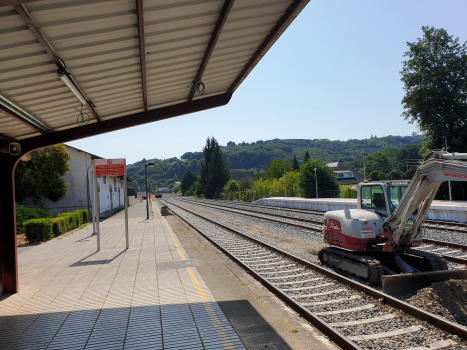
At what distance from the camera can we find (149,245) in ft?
43.6

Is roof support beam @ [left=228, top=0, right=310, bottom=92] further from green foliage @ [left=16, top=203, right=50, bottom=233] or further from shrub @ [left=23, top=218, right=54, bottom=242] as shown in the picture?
green foliage @ [left=16, top=203, right=50, bottom=233]

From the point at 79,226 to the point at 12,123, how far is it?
17.1 metres

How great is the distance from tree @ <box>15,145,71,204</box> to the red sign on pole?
40.5 ft

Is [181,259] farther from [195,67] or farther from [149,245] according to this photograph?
[195,67]

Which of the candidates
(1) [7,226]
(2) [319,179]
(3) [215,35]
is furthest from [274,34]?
(2) [319,179]

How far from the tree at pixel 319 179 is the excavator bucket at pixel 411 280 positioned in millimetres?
34446

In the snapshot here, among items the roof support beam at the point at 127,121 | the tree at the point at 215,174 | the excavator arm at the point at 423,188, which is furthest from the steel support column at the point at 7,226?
the tree at the point at 215,174

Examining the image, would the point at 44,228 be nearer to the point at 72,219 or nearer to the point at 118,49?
the point at 72,219

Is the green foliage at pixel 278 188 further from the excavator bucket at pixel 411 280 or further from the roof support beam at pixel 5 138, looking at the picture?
the roof support beam at pixel 5 138

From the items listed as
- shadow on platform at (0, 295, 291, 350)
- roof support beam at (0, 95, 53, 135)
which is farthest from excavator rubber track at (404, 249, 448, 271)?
roof support beam at (0, 95, 53, 135)

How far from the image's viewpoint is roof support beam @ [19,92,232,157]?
780 centimetres

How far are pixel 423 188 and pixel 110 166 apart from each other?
10265 mm

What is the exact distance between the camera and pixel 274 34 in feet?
19.4

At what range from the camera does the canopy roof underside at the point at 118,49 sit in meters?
4.27
